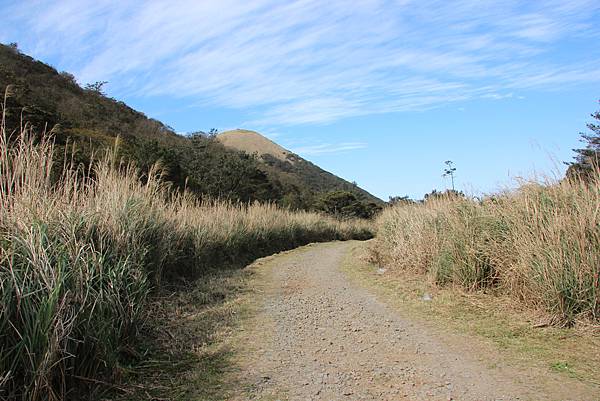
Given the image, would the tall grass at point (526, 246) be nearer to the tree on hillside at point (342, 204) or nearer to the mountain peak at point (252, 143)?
the tree on hillside at point (342, 204)

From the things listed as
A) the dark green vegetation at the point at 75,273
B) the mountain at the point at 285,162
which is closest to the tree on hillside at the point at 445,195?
the dark green vegetation at the point at 75,273

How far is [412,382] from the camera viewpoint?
4.02 m

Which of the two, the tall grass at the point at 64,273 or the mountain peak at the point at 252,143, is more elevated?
the mountain peak at the point at 252,143

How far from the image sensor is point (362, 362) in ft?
14.9

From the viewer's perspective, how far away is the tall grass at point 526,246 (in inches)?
212

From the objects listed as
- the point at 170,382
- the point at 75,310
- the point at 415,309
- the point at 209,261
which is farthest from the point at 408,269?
the point at 75,310

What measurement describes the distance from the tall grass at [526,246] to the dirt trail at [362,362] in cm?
152

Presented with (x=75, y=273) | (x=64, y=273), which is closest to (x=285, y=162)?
(x=75, y=273)

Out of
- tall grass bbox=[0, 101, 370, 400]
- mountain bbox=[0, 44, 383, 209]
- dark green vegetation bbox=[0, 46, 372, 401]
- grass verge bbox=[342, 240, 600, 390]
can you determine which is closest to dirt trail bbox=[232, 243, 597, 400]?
grass verge bbox=[342, 240, 600, 390]

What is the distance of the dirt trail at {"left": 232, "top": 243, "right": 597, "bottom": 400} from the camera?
3801mm

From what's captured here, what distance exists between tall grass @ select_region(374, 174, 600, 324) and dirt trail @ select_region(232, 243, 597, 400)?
4.98ft

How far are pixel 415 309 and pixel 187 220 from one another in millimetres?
6145

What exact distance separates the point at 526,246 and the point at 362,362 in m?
3.25

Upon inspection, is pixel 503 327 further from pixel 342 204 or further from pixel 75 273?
pixel 342 204
